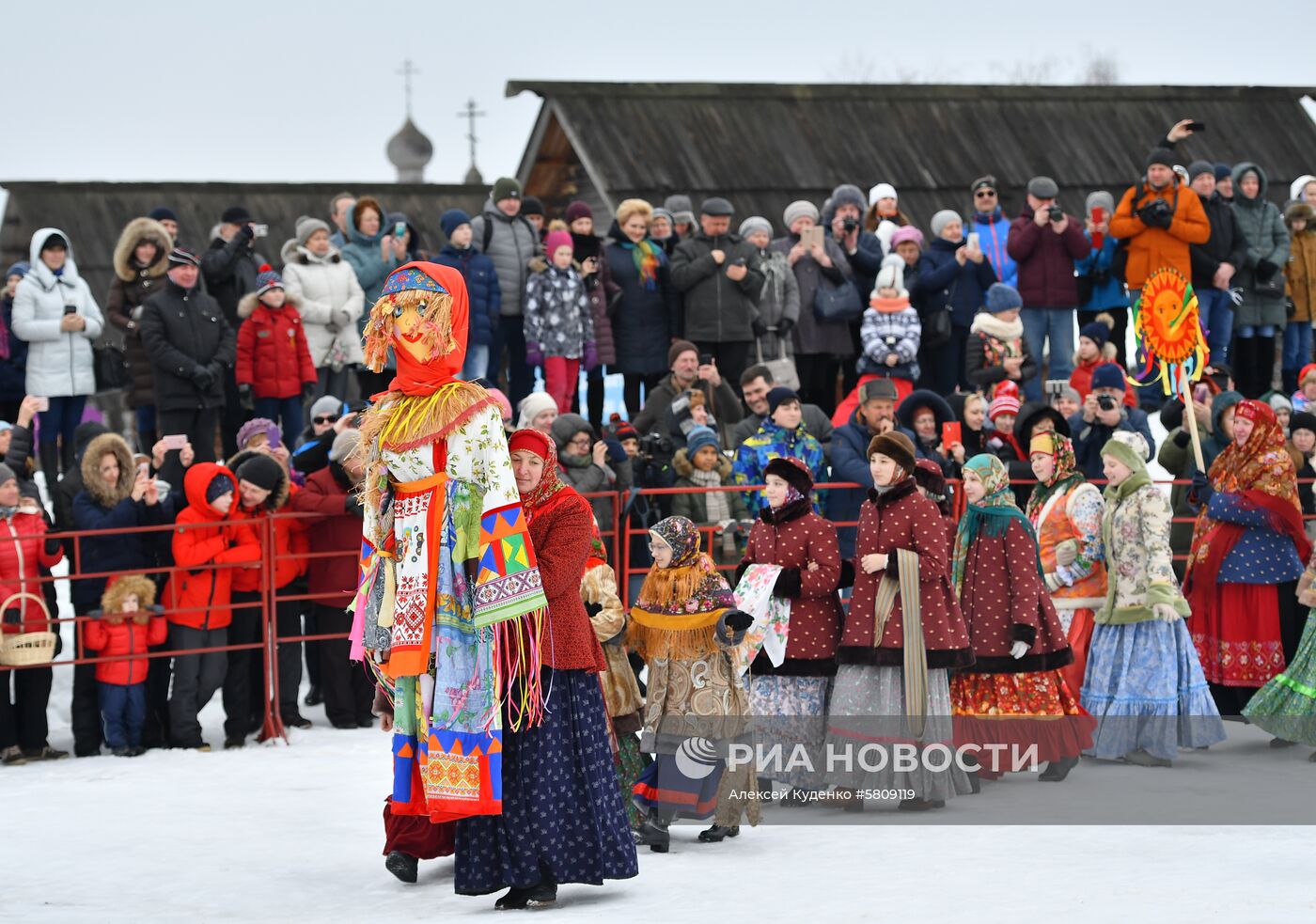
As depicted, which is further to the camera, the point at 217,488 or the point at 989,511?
the point at 217,488

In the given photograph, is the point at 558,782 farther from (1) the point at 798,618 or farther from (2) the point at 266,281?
(2) the point at 266,281

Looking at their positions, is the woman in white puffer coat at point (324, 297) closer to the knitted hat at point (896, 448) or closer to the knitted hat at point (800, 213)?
the knitted hat at point (800, 213)

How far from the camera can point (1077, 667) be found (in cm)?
1036

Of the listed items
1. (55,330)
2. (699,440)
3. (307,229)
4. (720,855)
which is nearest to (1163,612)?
(720,855)

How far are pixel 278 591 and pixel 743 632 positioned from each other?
13.0 feet

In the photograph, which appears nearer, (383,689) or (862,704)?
(383,689)

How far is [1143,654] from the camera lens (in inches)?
392

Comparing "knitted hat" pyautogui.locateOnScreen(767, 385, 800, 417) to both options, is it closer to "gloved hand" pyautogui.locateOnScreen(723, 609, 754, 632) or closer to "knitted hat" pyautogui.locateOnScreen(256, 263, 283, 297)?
"knitted hat" pyautogui.locateOnScreen(256, 263, 283, 297)

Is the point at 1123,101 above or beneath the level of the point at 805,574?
above

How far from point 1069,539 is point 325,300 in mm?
5652

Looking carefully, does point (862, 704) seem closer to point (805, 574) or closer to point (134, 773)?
point (805, 574)

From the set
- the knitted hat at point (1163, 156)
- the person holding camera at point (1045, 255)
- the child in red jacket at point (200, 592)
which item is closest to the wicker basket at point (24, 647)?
the child in red jacket at point (200, 592)

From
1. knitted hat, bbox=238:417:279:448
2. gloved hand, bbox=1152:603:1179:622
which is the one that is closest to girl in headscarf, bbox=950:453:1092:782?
gloved hand, bbox=1152:603:1179:622

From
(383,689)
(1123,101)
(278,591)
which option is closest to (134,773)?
(278,591)
